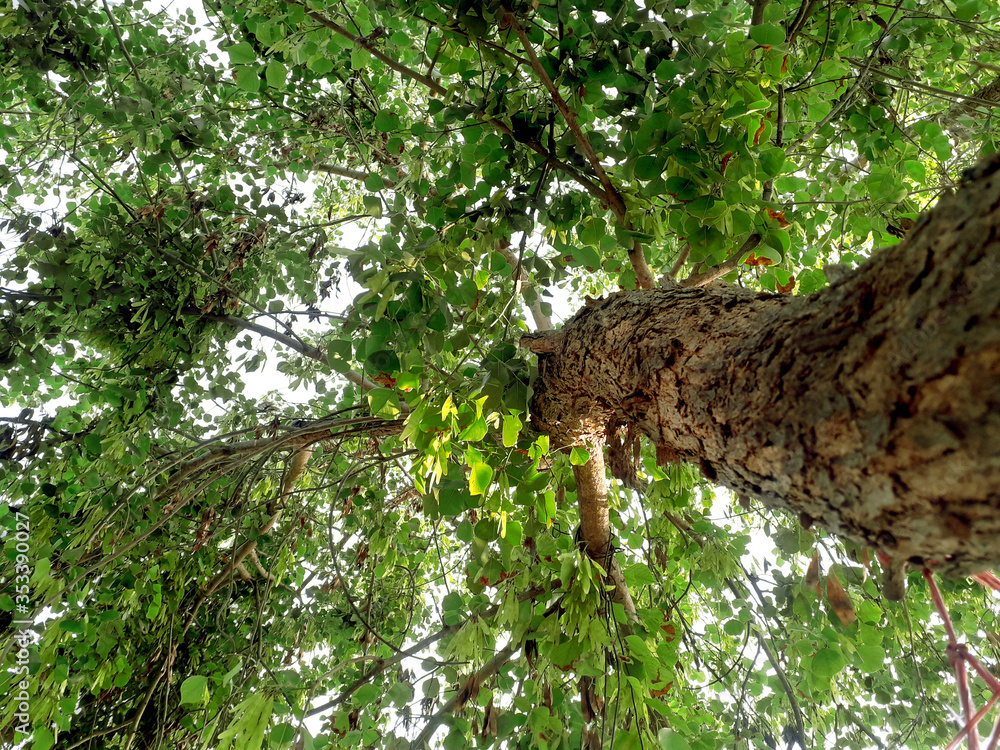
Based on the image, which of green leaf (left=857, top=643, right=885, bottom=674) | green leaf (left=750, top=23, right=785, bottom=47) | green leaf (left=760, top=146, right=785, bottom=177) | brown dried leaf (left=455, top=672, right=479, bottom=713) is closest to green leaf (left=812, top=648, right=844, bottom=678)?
green leaf (left=857, top=643, right=885, bottom=674)

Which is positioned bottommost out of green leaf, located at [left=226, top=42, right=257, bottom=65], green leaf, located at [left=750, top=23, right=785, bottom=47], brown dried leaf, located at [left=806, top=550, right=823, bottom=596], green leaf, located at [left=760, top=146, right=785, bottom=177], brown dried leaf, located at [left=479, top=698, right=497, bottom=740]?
brown dried leaf, located at [left=479, top=698, right=497, bottom=740]

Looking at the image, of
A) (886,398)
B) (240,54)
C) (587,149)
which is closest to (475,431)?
(886,398)

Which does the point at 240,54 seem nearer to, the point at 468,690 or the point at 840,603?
the point at 468,690

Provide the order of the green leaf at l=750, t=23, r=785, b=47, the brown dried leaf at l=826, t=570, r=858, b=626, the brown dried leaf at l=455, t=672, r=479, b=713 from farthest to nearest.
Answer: the brown dried leaf at l=455, t=672, r=479, b=713 < the brown dried leaf at l=826, t=570, r=858, b=626 < the green leaf at l=750, t=23, r=785, b=47

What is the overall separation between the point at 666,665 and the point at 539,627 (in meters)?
Result: 0.34

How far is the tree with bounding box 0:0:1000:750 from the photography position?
508 mm

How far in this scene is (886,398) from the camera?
0.44 metres

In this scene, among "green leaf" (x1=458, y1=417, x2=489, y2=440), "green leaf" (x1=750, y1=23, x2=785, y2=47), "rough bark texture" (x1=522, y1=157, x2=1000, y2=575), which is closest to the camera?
"rough bark texture" (x1=522, y1=157, x2=1000, y2=575)

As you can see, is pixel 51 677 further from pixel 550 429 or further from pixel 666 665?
pixel 666 665

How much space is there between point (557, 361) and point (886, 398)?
0.83 meters

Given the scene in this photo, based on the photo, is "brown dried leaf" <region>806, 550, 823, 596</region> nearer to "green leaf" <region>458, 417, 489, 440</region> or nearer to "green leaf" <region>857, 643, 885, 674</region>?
"green leaf" <region>857, 643, 885, 674</region>

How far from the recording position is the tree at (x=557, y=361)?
51 centimetres

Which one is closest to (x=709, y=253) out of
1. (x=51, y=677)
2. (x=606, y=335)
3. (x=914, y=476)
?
(x=606, y=335)

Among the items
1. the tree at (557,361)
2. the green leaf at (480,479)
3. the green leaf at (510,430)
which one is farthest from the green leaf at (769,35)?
the green leaf at (480,479)
